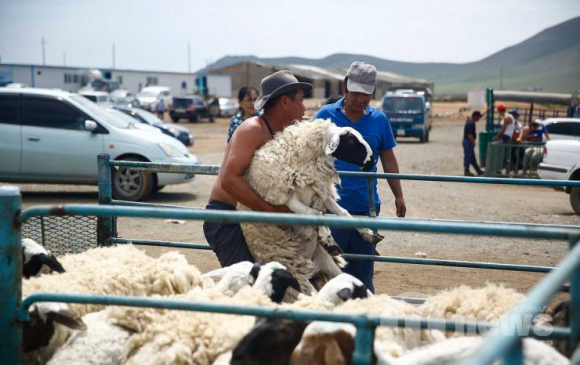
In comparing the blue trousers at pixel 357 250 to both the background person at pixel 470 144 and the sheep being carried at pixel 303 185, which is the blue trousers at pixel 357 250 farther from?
the background person at pixel 470 144

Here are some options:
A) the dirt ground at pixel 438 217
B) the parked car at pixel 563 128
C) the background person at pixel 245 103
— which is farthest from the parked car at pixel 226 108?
the background person at pixel 245 103

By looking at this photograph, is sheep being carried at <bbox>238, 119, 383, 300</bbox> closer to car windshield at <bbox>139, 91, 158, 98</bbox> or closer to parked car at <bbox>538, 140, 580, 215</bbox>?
parked car at <bbox>538, 140, 580, 215</bbox>

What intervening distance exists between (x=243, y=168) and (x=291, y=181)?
12.0 inches

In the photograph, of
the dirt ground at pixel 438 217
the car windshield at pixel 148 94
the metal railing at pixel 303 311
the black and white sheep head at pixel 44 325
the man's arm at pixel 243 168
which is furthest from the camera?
the car windshield at pixel 148 94

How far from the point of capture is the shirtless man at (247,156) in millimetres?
4031

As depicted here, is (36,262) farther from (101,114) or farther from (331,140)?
(101,114)

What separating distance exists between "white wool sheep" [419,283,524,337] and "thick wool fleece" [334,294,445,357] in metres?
0.13

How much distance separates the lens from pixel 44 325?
9.77 feet

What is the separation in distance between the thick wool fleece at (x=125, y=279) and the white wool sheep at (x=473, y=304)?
119cm

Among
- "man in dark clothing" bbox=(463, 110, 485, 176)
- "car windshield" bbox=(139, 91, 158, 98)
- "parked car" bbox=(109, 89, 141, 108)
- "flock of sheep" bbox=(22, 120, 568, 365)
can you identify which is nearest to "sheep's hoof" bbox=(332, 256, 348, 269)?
"flock of sheep" bbox=(22, 120, 568, 365)

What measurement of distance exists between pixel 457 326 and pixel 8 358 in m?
1.81

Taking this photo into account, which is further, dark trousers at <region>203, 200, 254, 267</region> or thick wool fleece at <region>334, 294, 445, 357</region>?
dark trousers at <region>203, 200, 254, 267</region>

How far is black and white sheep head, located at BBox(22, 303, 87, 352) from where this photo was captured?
296 centimetres

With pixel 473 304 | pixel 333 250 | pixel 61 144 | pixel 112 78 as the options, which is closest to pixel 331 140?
pixel 333 250
